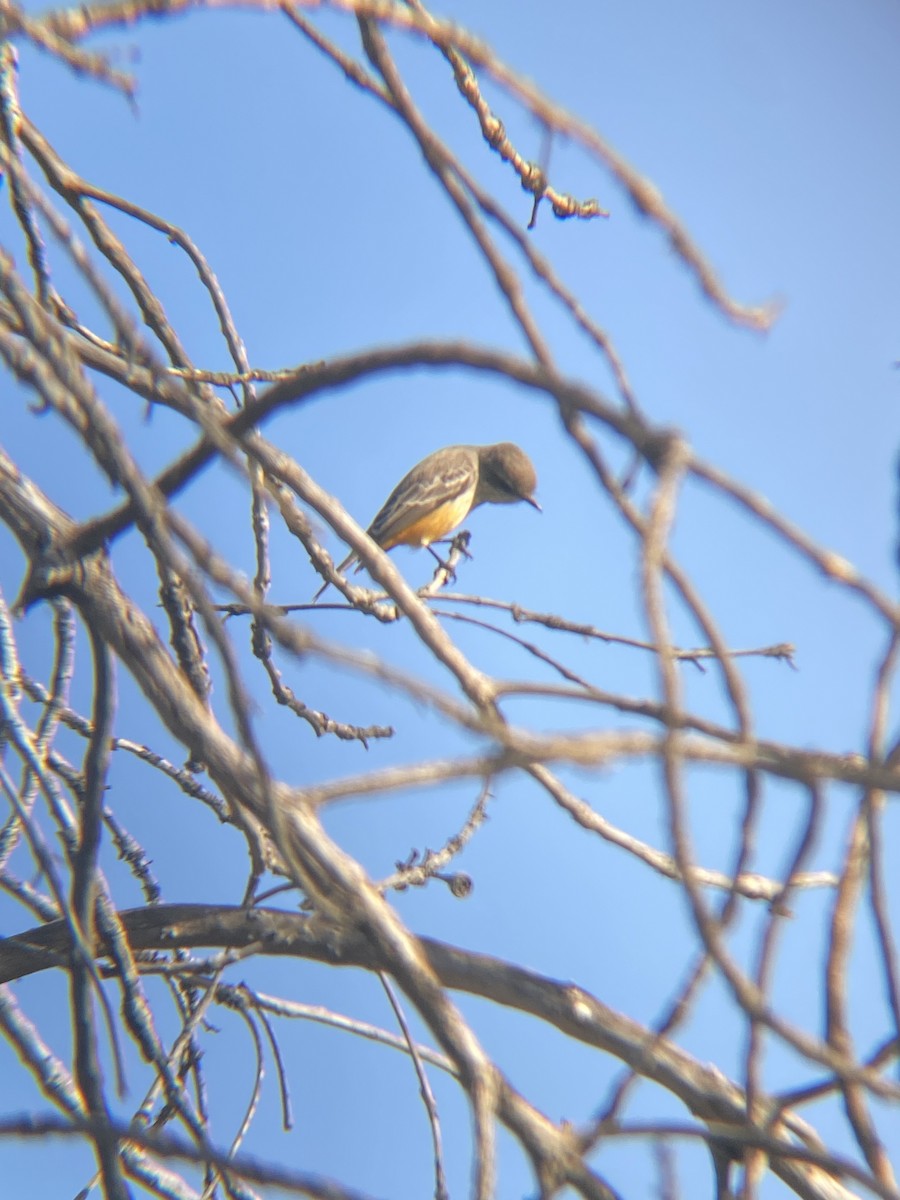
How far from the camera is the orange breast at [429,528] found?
753 centimetres

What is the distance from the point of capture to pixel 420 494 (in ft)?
25.2

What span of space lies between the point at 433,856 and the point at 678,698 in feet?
5.45

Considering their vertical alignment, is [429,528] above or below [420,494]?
below

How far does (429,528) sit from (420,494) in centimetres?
24

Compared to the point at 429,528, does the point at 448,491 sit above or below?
above

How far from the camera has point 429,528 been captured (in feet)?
24.9

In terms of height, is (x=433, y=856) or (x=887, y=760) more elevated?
(x=433, y=856)

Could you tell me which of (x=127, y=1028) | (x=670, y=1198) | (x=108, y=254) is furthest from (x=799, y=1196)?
(x=108, y=254)

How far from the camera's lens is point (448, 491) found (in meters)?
7.76

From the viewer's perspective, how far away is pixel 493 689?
1813mm

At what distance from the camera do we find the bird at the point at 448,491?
7551 millimetres

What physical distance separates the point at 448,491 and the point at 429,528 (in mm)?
317

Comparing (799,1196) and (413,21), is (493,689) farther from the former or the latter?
(413,21)

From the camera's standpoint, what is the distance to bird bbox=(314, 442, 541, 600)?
24.8 ft
